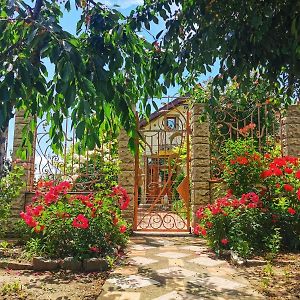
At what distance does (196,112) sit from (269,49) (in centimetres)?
483

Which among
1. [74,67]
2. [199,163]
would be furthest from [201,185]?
[74,67]

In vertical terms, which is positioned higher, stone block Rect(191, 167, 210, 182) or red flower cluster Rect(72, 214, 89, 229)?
stone block Rect(191, 167, 210, 182)

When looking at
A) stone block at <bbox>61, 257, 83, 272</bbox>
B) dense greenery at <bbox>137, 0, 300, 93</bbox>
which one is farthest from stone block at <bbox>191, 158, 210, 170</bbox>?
dense greenery at <bbox>137, 0, 300, 93</bbox>

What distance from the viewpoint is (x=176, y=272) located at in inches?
191

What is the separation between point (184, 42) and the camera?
3.43 m

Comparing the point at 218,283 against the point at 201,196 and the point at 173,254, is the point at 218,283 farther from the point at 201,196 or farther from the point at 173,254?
the point at 201,196

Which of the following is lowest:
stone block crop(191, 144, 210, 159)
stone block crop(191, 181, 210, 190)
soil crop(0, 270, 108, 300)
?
soil crop(0, 270, 108, 300)

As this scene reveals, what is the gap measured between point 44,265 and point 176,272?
179 centimetres

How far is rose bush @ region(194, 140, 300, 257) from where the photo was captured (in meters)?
5.86

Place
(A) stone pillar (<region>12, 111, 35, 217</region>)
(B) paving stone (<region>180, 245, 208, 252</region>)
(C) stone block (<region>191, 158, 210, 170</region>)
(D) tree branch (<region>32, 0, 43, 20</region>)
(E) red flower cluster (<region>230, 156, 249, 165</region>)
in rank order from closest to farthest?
1. (D) tree branch (<region>32, 0, 43, 20</region>)
2. (B) paving stone (<region>180, 245, 208, 252</region>)
3. (E) red flower cluster (<region>230, 156, 249, 165</region>)
4. (A) stone pillar (<region>12, 111, 35, 217</region>)
5. (C) stone block (<region>191, 158, 210, 170</region>)

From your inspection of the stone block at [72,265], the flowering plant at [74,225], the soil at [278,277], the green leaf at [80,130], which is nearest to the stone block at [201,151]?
the flowering plant at [74,225]

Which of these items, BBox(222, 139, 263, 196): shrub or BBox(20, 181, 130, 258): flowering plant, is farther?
BBox(222, 139, 263, 196): shrub

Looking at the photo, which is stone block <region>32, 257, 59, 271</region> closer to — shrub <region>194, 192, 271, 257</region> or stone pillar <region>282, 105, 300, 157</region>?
shrub <region>194, 192, 271, 257</region>

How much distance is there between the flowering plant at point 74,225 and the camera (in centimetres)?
529
